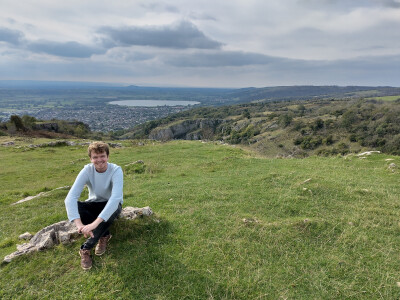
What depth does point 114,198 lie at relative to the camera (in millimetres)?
5621

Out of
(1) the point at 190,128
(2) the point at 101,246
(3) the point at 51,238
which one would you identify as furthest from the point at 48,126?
(1) the point at 190,128

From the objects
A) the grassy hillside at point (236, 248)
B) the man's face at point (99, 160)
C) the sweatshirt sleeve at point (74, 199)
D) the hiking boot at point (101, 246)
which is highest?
the man's face at point (99, 160)

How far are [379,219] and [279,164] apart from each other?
9.56 metres

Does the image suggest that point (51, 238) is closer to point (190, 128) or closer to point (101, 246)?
point (101, 246)

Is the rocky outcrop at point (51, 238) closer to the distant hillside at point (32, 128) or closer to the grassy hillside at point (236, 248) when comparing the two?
the grassy hillside at point (236, 248)

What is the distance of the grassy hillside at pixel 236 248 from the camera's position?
16.0ft

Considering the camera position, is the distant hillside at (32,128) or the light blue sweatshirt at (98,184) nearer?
the light blue sweatshirt at (98,184)

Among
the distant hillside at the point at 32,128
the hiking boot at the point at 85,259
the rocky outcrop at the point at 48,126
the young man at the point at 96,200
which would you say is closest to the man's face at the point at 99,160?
the young man at the point at 96,200

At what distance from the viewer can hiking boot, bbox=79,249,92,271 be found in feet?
17.4

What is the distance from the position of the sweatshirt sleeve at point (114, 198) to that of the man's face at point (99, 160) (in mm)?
352

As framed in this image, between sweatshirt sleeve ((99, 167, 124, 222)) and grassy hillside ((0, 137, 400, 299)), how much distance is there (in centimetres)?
112

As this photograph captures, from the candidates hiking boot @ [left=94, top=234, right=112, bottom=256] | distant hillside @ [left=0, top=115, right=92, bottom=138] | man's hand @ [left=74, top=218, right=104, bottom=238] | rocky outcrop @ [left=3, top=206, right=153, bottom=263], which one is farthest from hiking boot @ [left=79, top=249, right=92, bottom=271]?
distant hillside @ [left=0, top=115, right=92, bottom=138]

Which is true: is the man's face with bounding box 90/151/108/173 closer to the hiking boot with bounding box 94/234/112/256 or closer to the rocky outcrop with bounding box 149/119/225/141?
the hiking boot with bounding box 94/234/112/256

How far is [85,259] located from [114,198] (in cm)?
151
